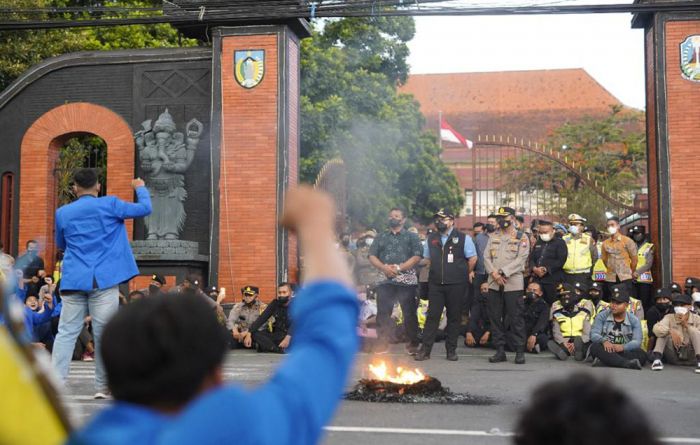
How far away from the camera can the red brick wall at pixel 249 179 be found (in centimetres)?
1705

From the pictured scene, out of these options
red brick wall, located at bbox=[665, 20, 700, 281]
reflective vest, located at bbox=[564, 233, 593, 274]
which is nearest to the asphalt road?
reflective vest, located at bbox=[564, 233, 593, 274]

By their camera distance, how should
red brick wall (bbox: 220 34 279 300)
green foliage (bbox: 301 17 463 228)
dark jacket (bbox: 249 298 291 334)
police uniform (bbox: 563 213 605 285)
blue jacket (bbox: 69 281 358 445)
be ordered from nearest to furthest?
blue jacket (bbox: 69 281 358 445)
dark jacket (bbox: 249 298 291 334)
police uniform (bbox: 563 213 605 285)
red brick wall (bbox: 220 34 279 300)
green foliage (bbox: 301 17 463 228)

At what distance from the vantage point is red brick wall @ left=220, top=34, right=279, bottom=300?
17.0m

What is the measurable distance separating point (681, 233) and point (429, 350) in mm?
5629

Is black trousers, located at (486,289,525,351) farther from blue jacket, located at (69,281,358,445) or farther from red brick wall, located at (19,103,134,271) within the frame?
blue jacket, located at (69,281,358,445)

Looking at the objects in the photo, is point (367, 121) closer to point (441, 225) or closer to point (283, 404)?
point (441, 225)

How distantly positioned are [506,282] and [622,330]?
1.65 m

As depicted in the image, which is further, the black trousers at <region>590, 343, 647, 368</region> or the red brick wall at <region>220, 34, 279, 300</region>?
the red brick wall at <region>220, 34, 279, 300</region>

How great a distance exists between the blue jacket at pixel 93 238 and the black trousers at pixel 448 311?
19.0 feet

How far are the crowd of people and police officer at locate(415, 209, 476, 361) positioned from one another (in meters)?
0.01

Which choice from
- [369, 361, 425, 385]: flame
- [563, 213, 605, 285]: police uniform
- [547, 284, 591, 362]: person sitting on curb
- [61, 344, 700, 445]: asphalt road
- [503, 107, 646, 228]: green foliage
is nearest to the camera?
[61, 344, 700, 445]: asphalt road

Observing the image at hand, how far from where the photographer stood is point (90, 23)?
18578 mm

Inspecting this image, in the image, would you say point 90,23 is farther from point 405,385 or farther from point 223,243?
point 405,385

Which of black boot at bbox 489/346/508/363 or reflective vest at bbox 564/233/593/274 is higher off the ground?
reflective vest at bbox 564/233/593/274
